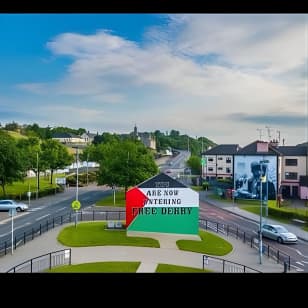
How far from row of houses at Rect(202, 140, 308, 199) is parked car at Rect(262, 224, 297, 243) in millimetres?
1012

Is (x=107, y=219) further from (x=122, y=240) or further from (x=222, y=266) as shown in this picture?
(x=222, y=266)

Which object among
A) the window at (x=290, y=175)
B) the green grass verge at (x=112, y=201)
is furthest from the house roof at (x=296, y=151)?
the green grass verge at (x=112, y=201)

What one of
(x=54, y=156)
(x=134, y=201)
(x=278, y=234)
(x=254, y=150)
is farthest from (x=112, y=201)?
(x=278, y=234)

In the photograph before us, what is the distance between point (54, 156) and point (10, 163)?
93 cm

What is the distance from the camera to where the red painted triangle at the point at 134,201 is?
7.55 metres

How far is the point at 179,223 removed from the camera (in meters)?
7.41

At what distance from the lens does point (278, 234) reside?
23.8ft

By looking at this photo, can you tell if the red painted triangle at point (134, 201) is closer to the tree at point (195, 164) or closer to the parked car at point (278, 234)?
the tree at point (195, 164)

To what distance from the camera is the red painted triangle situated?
7.55m

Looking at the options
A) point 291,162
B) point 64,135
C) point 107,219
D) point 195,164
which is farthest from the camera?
point 291,162

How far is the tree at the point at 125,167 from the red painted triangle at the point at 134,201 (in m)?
3.14
